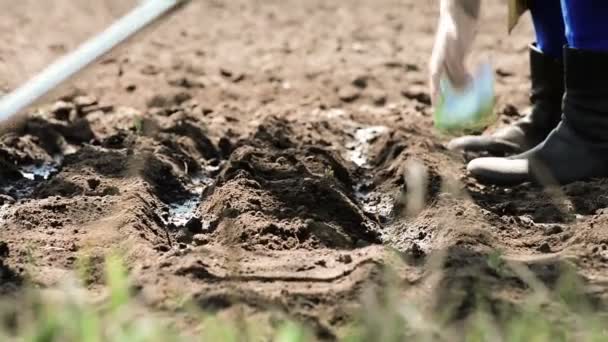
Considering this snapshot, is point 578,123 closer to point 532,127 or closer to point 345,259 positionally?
point 532,127

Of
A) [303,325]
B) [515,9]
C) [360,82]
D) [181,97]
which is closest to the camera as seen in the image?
[303,325]

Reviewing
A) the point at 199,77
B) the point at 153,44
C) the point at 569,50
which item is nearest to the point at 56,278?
the point at 569,50

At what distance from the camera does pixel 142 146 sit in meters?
3.52

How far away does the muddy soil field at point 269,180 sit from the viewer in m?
2.38

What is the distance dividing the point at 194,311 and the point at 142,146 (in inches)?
57.0

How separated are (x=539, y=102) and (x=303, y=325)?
1766 millimetres

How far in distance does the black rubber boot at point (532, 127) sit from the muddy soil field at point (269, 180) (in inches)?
4.0

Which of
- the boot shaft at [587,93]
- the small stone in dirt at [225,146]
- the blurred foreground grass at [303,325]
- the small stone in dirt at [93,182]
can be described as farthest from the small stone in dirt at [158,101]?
the blurred foreground grass at [303,325]

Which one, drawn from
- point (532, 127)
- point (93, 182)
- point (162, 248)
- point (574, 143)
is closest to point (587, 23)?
point (574, 143)

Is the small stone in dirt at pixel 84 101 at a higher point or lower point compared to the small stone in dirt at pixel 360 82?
higher

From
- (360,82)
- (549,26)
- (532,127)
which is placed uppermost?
(549,26)

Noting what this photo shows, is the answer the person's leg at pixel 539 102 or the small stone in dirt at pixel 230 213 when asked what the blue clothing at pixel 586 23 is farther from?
the small stone in dirt at pixel 230 213

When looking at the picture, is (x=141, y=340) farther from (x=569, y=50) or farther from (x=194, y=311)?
(x=569, y=50)

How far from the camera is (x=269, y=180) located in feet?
10.4
